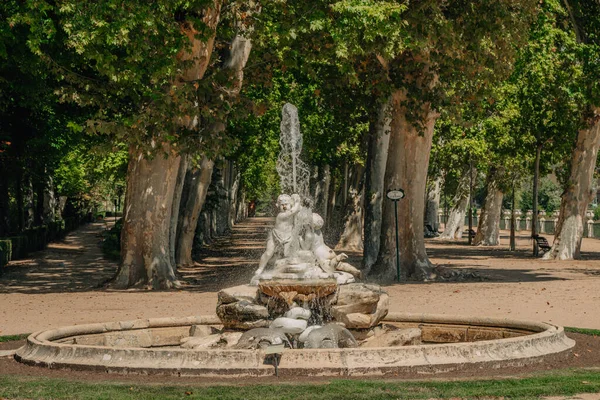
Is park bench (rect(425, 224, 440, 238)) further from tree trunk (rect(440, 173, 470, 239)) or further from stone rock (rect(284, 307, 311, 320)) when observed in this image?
stone rock (rect(284, 307, 311, 320))

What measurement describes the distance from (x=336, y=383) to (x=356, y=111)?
25221 millimetres

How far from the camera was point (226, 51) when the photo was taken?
107 feet

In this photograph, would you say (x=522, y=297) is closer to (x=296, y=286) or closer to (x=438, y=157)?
(x=296, y=286)

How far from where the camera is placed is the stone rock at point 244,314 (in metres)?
13.7

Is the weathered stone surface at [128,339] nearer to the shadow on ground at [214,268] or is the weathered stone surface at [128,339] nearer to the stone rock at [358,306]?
the stone rock at [358,306]

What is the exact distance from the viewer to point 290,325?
519 inches

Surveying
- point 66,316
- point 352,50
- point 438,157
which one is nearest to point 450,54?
point 352,50

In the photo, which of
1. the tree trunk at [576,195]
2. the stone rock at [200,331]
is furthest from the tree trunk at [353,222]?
the stone rock at [200,331]

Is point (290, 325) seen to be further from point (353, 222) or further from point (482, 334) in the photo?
point (353, 222)

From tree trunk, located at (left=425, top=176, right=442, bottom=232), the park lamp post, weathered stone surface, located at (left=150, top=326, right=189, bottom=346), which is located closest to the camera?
weathered stone surface, located at (left=150, top=326, right=189, bottom=346)

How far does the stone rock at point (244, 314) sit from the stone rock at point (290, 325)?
1.29 ft

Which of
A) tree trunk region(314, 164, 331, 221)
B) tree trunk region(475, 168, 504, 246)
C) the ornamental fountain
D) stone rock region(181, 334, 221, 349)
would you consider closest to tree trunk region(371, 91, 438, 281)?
the ornamental fountain

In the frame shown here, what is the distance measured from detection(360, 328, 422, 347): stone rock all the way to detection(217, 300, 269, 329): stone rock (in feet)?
4.41

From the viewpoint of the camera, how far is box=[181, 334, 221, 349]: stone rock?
13.6 metres
